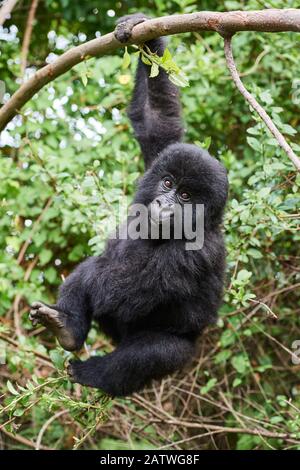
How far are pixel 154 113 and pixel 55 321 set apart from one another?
163cm

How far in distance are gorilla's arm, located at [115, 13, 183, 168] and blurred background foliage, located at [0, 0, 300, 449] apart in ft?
1.23

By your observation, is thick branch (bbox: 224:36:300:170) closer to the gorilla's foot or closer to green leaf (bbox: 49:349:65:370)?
the gorilla's foot

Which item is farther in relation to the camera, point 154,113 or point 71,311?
point 154,113

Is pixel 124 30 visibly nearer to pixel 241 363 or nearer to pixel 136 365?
pixel 136 365

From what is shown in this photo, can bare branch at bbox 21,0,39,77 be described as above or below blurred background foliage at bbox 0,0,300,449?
above

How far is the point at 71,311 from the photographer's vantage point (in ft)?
13.6

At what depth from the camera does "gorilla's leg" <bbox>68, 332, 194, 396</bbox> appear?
3.96m

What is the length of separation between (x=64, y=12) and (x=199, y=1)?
1.39m

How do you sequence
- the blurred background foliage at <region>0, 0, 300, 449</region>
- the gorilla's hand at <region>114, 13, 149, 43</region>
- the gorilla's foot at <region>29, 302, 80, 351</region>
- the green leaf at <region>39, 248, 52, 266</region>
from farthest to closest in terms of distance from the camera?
the green leaf at <region>39, 248, 52, 266</region>, the blurred background foliage at <region>0, 0, 300, 449</region>, the gorilla's foot at <region>29, 302, 80, 351</region>, the gorilla's hand at <region>114, 13, 149, 43</region>

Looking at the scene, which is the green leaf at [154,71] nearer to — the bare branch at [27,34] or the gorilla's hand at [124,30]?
the gorilla's hand at [124,30]
